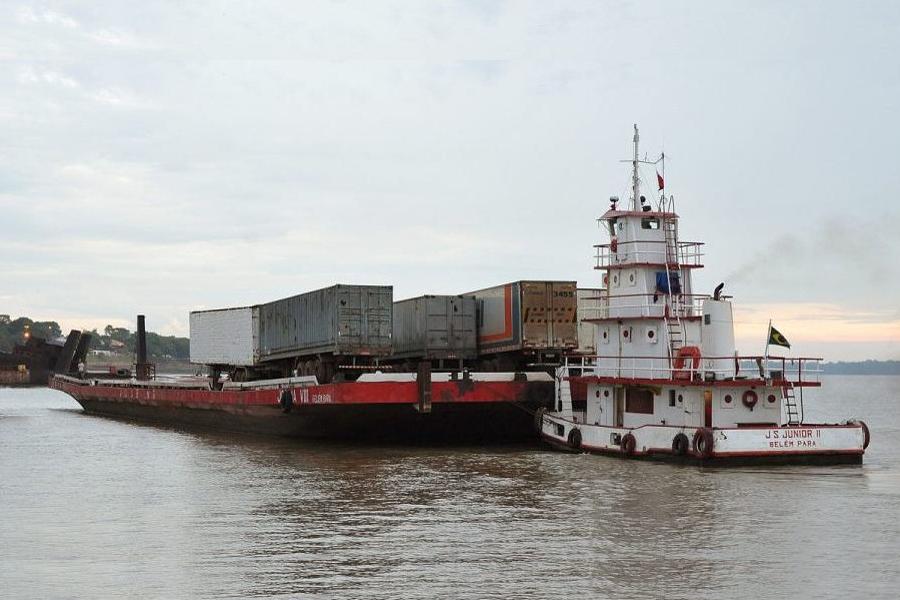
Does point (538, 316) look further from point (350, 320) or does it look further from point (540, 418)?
point (350, 320)

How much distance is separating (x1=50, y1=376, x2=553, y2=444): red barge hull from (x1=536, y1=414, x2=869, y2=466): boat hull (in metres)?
6.41

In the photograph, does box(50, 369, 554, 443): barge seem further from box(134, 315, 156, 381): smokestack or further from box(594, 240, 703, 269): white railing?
box(134, 315, 156, 381): smokestack

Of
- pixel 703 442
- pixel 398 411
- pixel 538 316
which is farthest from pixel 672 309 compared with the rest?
pixel 398 411

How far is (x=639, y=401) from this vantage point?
32.1 m

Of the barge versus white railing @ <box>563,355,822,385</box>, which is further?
the barge

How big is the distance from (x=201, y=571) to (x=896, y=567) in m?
11.6

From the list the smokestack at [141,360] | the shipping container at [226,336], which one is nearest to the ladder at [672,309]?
the shipping container at [226,336]

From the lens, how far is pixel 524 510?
2280 cm

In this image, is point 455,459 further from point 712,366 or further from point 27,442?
point 27,442

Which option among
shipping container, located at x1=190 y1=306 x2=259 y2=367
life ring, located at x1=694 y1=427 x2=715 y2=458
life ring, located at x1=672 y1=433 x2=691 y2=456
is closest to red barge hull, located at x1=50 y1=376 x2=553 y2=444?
shipping container, located at x1=190 y1=306 x2=259 y2=367

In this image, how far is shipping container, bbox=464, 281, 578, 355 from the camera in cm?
3975

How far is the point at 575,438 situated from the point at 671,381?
189 inches

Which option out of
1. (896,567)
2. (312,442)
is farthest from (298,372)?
(896,567)

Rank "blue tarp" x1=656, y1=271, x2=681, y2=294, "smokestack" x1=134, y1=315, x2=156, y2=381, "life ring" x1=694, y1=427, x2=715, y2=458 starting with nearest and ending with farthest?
"life ring" x1=694, y1=427, x2=715, y2=458
"blue tarp" x1=656, y1=271, x2=681, y2=294
"smokestack" x1=134, y1=315, x2=156, y2=381
